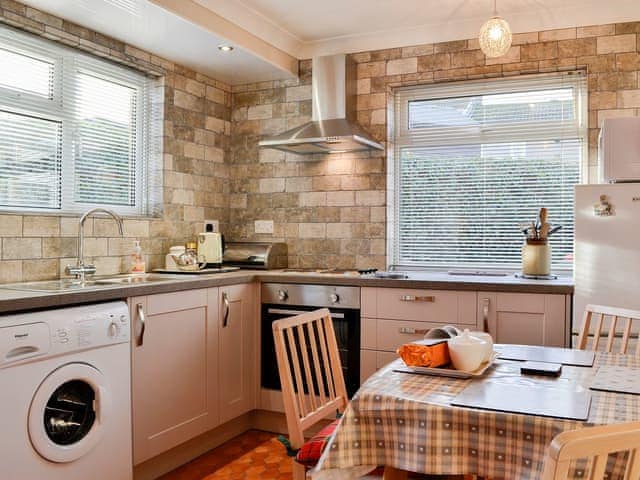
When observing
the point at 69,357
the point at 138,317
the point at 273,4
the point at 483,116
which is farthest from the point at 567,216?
the point at 69,357

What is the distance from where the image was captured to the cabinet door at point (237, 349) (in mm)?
3350

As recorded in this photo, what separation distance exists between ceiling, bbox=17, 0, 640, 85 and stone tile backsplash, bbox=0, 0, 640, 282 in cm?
8

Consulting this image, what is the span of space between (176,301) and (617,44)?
9.39 ft

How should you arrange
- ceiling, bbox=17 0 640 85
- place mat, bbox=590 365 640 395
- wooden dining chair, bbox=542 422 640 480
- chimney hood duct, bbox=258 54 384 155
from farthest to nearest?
1. chimney hood duct, bbox=258 54 384 155
2. ceiling, bbox=17 0 640 85
3. place mat, bbox=590 365 640 395
4. wooden dining chair, bbox=542 422 640 480

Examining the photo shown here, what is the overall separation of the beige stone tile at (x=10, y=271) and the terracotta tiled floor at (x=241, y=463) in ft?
3.99

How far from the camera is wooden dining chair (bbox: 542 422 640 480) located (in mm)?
813

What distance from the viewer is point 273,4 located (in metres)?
3.54

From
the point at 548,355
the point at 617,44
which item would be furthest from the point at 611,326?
the point at 617,44

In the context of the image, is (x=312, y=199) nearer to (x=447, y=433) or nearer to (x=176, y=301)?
(x=176, y=301)

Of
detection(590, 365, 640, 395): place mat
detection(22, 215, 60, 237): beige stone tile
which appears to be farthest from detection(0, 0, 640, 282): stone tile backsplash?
detection(590, 365, 640, 395): place mat

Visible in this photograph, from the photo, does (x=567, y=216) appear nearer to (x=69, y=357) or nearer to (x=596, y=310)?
(x=596, y=310)

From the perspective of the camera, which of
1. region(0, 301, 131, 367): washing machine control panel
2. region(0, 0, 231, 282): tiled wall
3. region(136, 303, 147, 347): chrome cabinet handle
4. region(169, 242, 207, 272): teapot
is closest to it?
region(0, 301, 131, 367): washing machine control panel

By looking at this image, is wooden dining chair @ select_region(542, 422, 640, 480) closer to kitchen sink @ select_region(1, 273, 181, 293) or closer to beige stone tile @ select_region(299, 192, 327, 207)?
kitchen sink @ select_region(1, 273, 181, 293)

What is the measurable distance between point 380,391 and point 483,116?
9.10 feet
